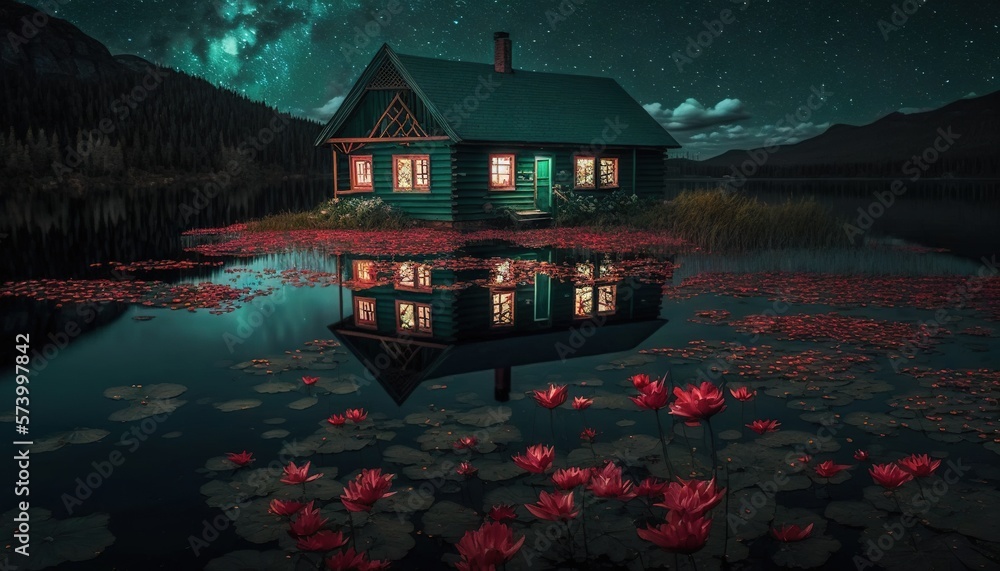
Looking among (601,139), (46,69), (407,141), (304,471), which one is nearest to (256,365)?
(304,471)

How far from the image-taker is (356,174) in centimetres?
2781

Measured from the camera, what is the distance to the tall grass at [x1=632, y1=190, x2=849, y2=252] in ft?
63.2

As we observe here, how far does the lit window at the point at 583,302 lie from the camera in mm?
10583

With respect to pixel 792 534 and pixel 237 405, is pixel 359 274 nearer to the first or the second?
pixel 237 405

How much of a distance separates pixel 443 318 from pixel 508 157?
17.8m

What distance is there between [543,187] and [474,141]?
14.4 feet

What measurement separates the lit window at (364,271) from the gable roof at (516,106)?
29.8 feet

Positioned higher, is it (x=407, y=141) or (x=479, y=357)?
(x=407, y=141)

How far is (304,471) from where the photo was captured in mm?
3547

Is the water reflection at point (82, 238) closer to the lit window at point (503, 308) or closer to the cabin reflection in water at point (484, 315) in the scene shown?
the cabin reflection in water at point (484, 315)

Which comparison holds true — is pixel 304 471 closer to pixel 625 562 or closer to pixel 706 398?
pixel 625 562

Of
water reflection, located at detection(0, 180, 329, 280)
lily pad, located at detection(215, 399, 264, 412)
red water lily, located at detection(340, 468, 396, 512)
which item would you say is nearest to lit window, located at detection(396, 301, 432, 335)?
lily pad, located at detection(215, 399, 264, 412)

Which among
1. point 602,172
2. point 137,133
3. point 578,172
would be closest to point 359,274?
point 578,172

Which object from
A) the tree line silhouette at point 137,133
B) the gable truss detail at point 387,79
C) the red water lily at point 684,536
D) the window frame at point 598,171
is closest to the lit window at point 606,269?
the red water lily at point 684,536
